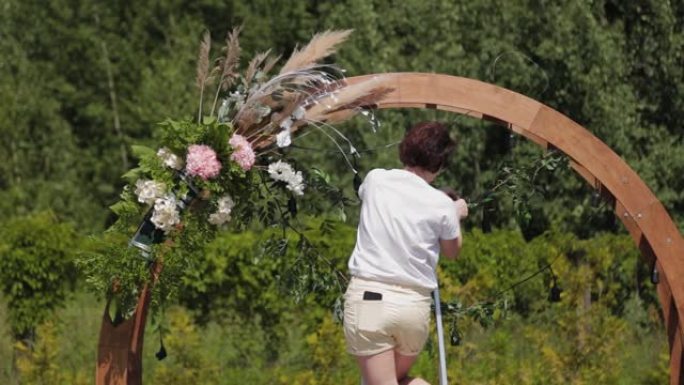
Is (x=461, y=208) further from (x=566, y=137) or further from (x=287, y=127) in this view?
(x=287, y=127)

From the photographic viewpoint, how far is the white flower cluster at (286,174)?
680cm

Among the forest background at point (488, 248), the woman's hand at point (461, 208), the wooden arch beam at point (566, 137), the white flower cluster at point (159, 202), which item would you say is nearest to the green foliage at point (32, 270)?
the forest background at point (488, 248)

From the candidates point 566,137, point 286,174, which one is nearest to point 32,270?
point 286,174

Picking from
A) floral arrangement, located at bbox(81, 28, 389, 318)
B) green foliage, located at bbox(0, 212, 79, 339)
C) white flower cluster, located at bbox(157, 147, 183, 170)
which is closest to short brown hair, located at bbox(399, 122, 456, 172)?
floral arrangement, located at bbox(81, 28, 389, 318)

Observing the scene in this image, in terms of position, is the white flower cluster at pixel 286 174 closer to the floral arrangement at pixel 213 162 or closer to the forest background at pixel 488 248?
the floral arrangement at pixel 213 162

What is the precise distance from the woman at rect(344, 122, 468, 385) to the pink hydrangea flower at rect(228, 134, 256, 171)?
2.18 feet

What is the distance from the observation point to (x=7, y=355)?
10914mm

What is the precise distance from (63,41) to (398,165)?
355 inches

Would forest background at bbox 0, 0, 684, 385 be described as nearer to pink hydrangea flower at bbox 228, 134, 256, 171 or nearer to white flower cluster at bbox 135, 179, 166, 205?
white flower cluster at bbox 135, 179, 166, 205

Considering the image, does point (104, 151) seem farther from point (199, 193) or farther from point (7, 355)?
point (199, 193)

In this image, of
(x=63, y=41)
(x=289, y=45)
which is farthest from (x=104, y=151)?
(x=289, y=45)

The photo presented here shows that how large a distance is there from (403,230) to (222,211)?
3.17 ft

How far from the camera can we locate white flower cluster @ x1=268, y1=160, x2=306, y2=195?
680 cm

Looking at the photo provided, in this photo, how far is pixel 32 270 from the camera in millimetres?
11164
